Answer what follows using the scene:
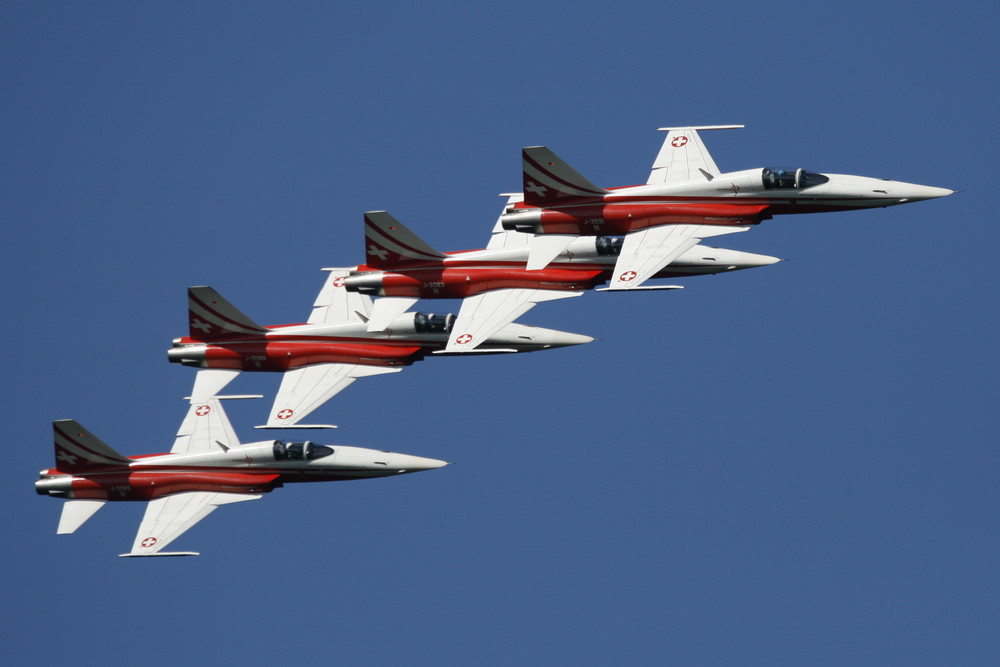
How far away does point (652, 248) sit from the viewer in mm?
87875

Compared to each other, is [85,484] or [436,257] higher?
[436,257]

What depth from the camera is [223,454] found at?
9031cm

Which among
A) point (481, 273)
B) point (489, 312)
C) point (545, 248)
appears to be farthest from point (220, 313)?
point (545, 248)

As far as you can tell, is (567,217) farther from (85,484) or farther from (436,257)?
(85,484)

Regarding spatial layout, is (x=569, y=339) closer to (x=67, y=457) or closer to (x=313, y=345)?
(x=313, y=345)

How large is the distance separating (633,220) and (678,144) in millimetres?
6216

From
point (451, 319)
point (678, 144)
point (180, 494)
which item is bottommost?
point (180, 494)

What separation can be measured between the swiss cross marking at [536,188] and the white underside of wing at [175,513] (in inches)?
613

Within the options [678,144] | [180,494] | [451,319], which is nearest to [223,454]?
[180,494]

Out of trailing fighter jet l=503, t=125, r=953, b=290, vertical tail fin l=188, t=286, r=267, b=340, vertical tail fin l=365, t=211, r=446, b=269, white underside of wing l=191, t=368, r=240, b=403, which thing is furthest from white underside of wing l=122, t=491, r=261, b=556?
trailing fighter jet l=503, t=125, r=953, b=290

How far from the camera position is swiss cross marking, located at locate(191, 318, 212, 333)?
9350 cm

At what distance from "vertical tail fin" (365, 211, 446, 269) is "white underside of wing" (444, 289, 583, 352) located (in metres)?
2.71

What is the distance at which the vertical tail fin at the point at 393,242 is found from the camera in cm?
9169

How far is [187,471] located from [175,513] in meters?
1.69
